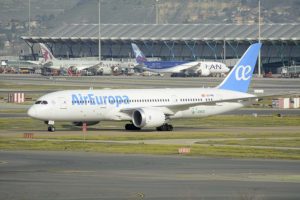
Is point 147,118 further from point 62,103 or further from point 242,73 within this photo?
point 242,73

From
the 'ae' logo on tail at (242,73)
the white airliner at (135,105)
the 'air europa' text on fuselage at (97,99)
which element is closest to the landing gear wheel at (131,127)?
the white airliner at (135,105)

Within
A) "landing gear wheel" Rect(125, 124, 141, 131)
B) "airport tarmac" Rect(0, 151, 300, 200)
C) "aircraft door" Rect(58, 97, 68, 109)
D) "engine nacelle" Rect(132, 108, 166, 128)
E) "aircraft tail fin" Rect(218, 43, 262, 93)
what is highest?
"aircraft tail fin" Rect(218, 43, 262, 93)

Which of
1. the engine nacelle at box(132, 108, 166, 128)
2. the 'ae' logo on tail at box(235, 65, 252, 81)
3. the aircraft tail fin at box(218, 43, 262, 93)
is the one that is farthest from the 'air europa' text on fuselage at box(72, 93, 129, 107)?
the 'ae' logo on tail at box(235, 65, 252, 81)

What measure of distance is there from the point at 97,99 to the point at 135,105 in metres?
3.31

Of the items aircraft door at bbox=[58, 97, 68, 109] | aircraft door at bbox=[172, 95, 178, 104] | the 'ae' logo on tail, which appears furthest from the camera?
the 'ae' logo on tail

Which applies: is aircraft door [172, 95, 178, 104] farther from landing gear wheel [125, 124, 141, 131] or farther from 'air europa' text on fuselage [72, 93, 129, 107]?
'air europa' text on fuselage [72, 93, 129, 107]

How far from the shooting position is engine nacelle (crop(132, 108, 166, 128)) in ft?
270

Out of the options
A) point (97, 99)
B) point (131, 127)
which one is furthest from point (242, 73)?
point (97, 99)

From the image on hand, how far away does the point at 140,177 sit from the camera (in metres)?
50.1

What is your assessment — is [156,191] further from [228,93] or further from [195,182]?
[228,93]

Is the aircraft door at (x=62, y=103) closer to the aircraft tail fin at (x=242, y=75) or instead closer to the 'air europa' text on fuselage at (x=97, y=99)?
the 'air europa' text on fuselage at (x=97, y=99)

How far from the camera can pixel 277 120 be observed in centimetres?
9638

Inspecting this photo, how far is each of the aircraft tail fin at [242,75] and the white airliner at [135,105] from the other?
36.3 inches

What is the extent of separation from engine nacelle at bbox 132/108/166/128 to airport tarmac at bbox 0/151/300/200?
19.0 m
